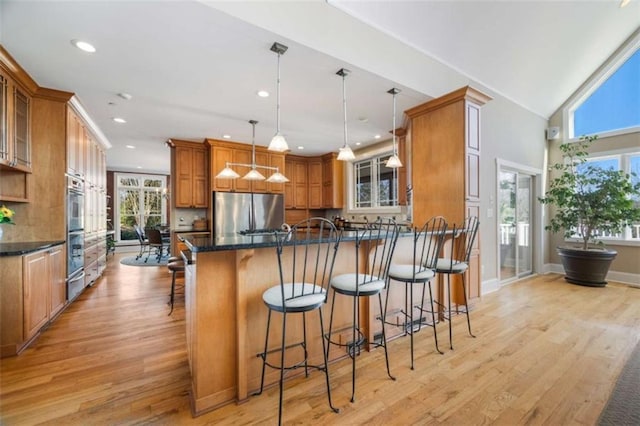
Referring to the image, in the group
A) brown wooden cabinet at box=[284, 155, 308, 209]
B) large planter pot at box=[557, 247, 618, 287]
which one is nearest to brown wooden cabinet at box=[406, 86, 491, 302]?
large planter pot at box=[557, 247, 618, 287]

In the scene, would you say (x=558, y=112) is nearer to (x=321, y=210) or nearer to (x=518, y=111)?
(x=518, y=111)

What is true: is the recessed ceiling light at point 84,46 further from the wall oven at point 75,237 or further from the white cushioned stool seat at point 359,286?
the white cushioned stool seat at point 359,286

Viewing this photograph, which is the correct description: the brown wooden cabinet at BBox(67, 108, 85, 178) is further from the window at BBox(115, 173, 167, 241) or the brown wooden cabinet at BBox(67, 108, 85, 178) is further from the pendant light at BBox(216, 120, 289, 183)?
the window at BBox(115, 173, 167, 241)

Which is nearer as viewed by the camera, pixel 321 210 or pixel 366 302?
pixel 366 302

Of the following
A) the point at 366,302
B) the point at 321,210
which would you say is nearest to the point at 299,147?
the point at 321,210

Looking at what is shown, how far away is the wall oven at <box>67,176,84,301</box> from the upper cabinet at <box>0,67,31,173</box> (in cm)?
53

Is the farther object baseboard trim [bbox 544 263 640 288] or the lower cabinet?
baseboard trim [bbox 544 263 640 288]

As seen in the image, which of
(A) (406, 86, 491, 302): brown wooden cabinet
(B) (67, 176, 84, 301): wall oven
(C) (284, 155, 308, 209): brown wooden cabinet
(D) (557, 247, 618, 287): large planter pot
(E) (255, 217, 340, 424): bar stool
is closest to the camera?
(E) (255, 217, 340, 424): bar stool

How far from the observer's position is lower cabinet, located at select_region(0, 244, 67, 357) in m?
2.21

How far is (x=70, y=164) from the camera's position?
11.0 ft

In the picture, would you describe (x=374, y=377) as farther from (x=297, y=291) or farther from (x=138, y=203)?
(x=138, y=203)

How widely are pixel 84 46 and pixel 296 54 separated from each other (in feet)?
5.95

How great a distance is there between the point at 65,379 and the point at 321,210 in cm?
577

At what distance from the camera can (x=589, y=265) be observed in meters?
4.20
